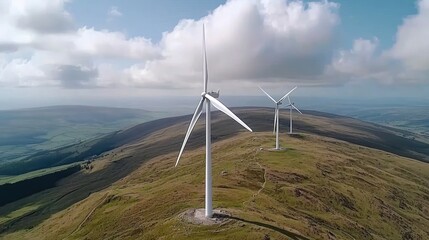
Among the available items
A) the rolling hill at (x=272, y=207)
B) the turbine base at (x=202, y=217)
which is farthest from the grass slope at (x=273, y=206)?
the turbine base at (x=202, y=217)

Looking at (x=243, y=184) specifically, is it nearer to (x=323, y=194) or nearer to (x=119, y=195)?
(x=323, y=194)

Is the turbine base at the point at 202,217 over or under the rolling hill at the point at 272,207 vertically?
over

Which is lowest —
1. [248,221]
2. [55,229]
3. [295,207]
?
[55,229]

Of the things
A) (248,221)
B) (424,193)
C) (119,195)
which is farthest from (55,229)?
(424,193)

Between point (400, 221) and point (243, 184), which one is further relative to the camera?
point (400, 221)

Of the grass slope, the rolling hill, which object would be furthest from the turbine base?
the grass slope

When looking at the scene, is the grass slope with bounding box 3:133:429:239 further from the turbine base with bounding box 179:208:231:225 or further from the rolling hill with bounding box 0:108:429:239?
the turbine base with bounding box 179:208:231:225

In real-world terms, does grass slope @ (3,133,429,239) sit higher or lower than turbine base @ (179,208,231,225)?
lower

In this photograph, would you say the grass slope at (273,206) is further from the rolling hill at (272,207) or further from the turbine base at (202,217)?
the turbine base at (202,217)
